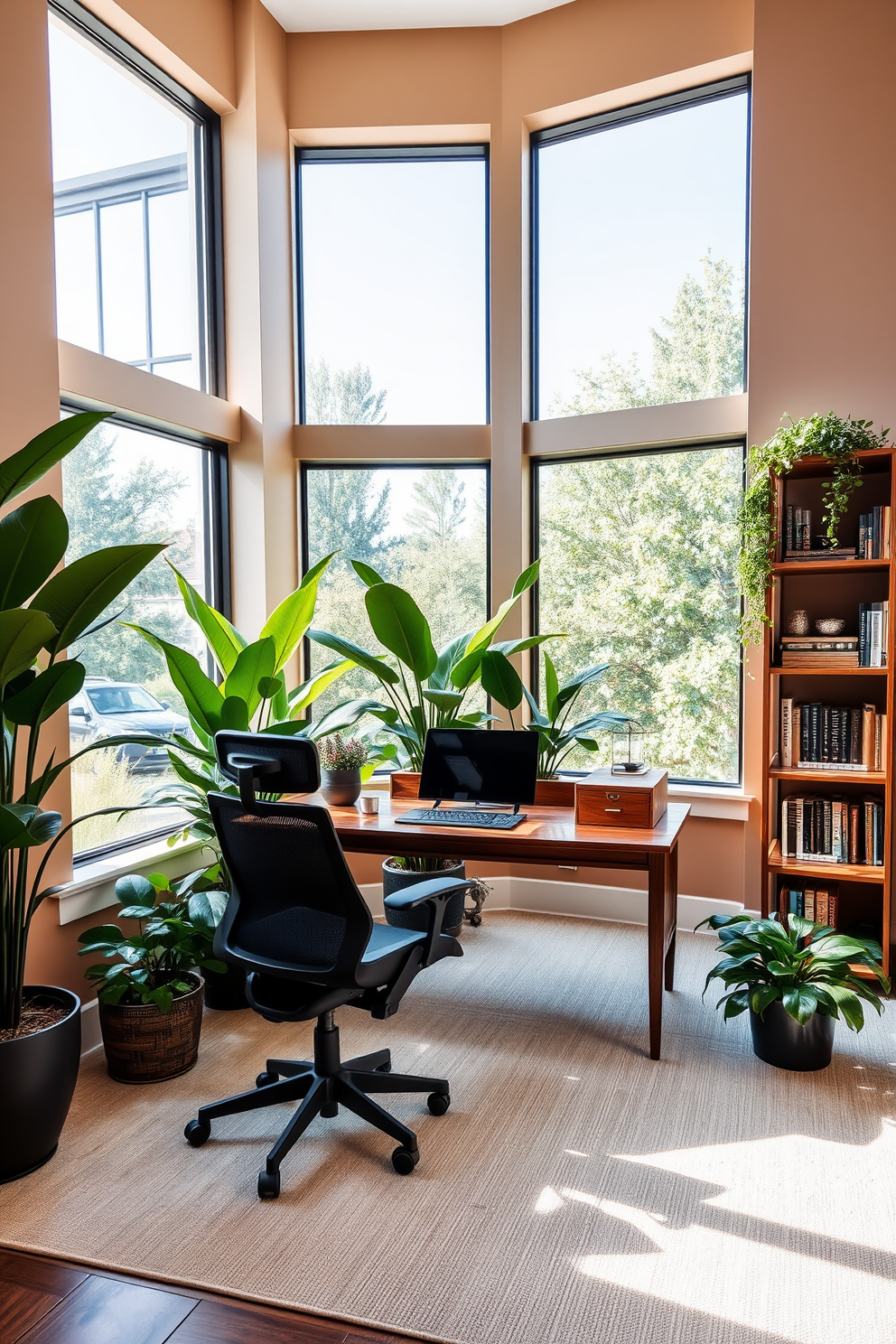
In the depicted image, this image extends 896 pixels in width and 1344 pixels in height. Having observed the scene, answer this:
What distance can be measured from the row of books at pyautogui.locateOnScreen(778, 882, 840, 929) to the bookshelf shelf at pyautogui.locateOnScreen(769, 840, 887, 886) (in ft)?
0.20

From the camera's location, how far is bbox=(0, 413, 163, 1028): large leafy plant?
82.0 inches

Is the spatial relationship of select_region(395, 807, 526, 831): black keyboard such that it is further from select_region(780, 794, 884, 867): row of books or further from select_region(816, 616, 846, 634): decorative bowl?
select_region(816, 616, 846, 634): decorative bowl

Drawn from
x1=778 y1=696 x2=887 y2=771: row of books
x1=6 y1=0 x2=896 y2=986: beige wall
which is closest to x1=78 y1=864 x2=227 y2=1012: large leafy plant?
x1=6 y1=0 x2=896 y2=986: beige wall

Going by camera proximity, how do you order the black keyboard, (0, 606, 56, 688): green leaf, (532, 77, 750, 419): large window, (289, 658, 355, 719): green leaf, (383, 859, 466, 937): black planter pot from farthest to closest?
(532, 77, 750, 419): large window → (383, 859, 466, 937): black planter pot → (289, 658, 355, 719): green leaf → the black keyboard → (0, 606, 56, 688): green leaf

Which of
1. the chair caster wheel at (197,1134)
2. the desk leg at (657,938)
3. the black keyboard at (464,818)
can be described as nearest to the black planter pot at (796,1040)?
the desk leg at (657,938)

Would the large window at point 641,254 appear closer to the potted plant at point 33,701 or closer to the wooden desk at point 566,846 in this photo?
the wooden desk at point 566,846

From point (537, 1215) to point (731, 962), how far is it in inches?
43.6

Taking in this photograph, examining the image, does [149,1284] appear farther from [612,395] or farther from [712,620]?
[612,395]

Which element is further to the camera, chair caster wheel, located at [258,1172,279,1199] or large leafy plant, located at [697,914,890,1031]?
large leafy plant, located at [697,914,890,1031]

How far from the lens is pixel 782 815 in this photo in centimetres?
356

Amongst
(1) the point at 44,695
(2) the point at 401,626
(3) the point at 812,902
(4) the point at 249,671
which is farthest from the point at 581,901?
(1) the point at 44,695

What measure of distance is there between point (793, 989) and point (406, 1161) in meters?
1.31

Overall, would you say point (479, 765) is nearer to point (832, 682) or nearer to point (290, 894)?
point (290, 894)

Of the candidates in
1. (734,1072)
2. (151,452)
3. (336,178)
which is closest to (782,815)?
(734,1072)
